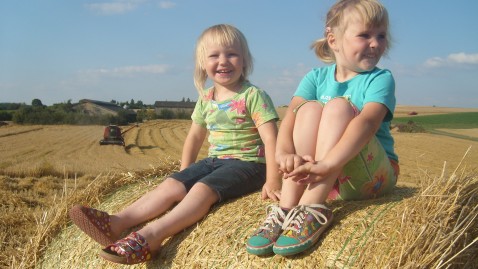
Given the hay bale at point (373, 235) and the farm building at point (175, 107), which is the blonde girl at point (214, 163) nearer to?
the hay bale at point (373, 235)

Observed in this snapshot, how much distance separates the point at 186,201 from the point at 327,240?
99 cm

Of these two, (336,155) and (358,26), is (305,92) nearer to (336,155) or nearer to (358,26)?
(358,26)

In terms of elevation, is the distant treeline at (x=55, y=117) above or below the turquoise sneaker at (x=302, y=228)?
below

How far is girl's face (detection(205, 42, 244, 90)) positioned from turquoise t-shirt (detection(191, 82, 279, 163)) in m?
0.13

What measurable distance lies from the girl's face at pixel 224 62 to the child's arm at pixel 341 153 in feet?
4.16

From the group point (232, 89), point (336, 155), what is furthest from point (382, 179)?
point (232, 89)

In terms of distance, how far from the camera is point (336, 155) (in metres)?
2.48

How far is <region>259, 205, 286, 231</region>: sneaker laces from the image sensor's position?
252cm

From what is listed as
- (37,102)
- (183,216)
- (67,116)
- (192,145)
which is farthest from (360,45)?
(37,102)

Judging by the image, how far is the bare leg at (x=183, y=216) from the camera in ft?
9.70

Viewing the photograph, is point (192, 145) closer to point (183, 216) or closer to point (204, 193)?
point (204, 193)

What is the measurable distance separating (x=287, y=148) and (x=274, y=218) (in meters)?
0.37

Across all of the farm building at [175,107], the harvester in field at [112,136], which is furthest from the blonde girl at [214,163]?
the farm building at [175,107]

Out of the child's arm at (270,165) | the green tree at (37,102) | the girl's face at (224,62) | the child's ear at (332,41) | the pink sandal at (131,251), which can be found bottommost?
the green tree at (37,102)
